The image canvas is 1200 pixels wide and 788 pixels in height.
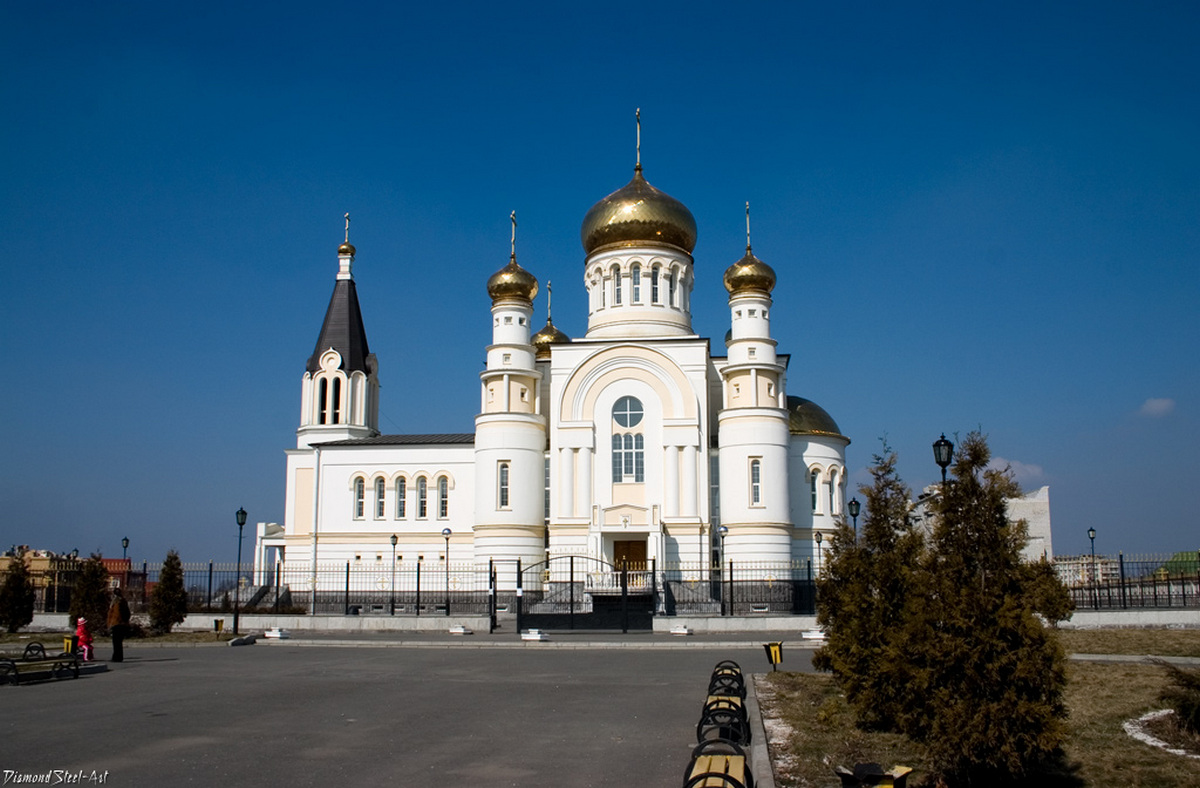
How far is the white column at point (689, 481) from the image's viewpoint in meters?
34.4

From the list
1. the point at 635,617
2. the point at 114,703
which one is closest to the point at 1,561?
the point at 635,617

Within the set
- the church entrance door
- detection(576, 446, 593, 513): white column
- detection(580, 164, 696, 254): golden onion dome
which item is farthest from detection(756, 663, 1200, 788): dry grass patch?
detection(580, 164, 696, 254): golden onion dome

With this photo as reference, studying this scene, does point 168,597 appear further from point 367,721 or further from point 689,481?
point 689,481

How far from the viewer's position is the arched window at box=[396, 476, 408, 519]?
39062 millimetres

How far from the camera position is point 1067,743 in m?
8.80

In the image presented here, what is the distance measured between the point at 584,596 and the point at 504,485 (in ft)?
18.6

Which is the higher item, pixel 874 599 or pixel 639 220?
pixel 639 220

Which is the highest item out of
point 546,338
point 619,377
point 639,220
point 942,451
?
point 639,220

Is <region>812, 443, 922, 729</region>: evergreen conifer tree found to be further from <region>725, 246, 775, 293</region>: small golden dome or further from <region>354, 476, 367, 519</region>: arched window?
<region>354, 476, 367, 519</region>: arched window

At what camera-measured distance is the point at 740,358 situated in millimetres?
35719

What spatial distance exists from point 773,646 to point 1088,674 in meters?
4.06

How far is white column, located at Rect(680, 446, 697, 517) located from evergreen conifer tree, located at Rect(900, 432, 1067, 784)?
1056 inches

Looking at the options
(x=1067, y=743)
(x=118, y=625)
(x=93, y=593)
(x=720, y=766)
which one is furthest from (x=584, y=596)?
Result: (x=720, y=766)

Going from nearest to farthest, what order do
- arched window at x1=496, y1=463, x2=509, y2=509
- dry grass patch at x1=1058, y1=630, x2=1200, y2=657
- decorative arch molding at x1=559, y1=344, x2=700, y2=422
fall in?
dry grass patch at x1=1058, y1=630, x2=1200, y2=657 < arched window at x1=496, y1=463, x2=509, y2=509 < decorative arch molding at x1=559, y1=344, x2=700, y2=422
